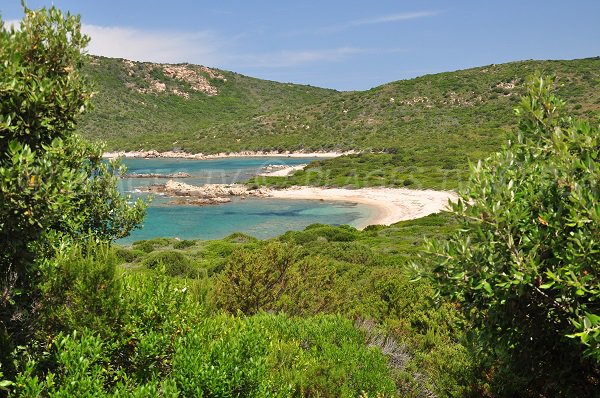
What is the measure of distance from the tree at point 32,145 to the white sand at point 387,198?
49136 mm

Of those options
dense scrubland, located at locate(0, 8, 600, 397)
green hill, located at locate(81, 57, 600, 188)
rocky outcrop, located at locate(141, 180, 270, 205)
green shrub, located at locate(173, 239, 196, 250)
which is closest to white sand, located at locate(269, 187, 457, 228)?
rocky outcrop, located at locate(141, 180, 270, 205)

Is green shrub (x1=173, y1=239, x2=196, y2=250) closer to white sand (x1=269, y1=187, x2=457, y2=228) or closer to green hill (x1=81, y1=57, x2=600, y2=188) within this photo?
white sand (x1=269, y1=187, x2=457, y2=228)

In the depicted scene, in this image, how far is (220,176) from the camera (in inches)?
4055

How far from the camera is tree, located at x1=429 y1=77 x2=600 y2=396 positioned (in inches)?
197

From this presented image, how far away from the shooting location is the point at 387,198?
7088 cm

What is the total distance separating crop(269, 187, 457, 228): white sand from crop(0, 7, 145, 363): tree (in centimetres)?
4914

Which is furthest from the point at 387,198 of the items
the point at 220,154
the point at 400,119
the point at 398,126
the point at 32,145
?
the point at 220,154

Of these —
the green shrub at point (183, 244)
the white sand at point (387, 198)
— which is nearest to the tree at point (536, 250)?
the green shrub at point (183, 244)

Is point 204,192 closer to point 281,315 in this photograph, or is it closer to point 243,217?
point 243,217

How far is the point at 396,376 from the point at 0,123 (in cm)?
784

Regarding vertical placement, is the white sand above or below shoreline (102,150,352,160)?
below

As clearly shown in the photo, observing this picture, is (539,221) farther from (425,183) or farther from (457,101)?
(457,101)

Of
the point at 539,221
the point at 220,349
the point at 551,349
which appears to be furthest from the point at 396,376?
the point at 539,221

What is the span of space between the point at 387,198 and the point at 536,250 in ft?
218
